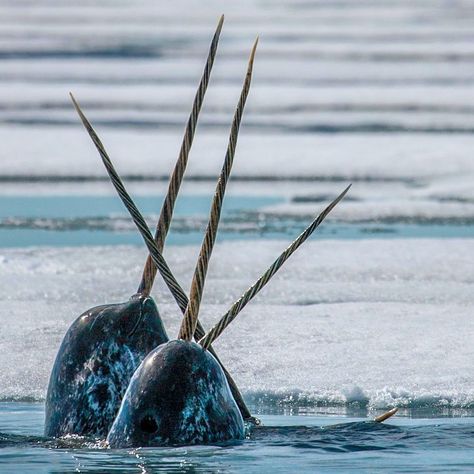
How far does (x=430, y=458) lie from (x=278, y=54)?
58.0 feet

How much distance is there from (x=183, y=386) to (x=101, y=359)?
1.24 feet

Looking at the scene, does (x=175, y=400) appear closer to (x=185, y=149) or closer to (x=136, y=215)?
(x=136, y=215)

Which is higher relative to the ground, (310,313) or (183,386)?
(310,313)

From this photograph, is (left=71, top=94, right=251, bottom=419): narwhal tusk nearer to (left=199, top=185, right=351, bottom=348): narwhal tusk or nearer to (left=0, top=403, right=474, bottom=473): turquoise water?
(left=199, top=185, right=351, bottom=348): narwhal tusk

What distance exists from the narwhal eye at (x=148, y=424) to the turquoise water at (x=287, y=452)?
1.9 inches

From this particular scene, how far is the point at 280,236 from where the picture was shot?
8.52 m

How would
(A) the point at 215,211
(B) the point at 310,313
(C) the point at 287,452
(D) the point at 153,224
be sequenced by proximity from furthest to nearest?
(D) the point at 153,224, (B) the point at 310,313, (C) the point at 287,452, (A) the point at 215,211

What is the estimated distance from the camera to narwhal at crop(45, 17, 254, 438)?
389cm

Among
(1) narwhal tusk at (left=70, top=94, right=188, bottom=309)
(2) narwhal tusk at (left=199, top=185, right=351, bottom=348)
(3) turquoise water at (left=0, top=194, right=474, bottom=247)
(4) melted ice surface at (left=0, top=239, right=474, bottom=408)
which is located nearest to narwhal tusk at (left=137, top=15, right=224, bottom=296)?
(1) narwhal tusk at (left=70, top=94, right=188, bottom=309)

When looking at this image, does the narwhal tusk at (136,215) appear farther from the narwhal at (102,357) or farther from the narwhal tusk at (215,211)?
the narwhal at (102,357)

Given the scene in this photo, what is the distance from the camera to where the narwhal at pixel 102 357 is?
389cm

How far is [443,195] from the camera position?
10.0m

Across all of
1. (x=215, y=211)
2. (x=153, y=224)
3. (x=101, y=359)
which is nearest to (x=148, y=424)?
(x=101, y=359)

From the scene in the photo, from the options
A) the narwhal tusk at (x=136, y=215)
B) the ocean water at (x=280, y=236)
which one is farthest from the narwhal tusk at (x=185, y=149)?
the ocean water at (x=280, y=236)
